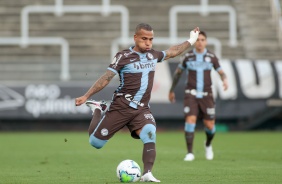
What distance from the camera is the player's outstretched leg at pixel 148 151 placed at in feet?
36.2

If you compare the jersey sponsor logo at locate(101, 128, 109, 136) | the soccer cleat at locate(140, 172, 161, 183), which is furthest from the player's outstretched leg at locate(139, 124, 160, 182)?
the jersey sponsor logo at locate(101, 128, 109, 136)

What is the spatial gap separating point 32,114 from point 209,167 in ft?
46.7

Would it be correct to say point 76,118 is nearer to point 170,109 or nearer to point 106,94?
point 106,94

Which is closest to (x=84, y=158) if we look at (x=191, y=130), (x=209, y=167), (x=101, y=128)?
(x=191, y=130)

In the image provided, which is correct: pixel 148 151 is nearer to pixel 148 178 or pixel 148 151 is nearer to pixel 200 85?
pixel 148 178

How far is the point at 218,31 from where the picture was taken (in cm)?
3180

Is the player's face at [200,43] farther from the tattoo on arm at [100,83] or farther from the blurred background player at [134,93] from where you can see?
the tattoo on arm at [100,83]

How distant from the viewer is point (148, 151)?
11.2 m

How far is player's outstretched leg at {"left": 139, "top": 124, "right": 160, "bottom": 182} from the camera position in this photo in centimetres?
1102

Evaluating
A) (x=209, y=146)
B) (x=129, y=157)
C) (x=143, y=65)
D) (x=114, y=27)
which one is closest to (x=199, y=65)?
(x=209, y=146)

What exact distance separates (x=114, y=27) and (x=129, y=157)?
15750 millimetres

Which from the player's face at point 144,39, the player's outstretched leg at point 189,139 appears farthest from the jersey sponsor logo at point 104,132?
the player's outstretched leg at point 189,139

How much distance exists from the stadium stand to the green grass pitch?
6015mm

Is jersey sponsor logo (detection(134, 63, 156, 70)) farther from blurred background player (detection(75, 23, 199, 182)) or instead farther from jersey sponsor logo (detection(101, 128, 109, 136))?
jersey sponsor logo (detection(101, 128, 109, 136))
